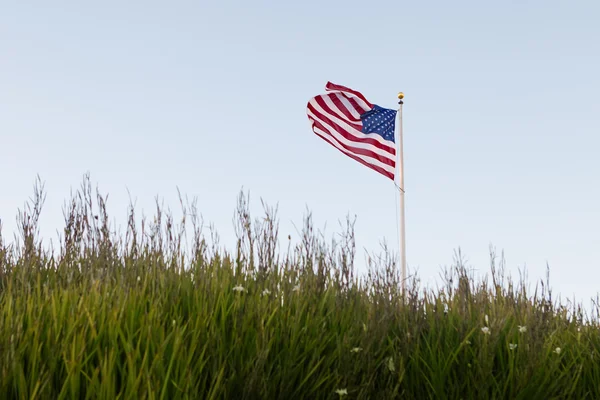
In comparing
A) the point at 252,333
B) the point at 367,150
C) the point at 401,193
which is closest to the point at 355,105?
the point at 367,150

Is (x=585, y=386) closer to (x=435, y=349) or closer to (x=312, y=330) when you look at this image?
(x=435, y=349)

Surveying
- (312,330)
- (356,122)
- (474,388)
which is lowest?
(474,388)

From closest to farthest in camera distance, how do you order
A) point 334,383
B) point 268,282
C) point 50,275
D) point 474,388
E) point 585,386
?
point 334,383 → point 474,388 → point 268,282 → point 585,386 → point 50,275

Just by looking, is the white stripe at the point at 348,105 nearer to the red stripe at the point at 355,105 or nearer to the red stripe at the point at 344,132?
the red stripe at the point at 355,105

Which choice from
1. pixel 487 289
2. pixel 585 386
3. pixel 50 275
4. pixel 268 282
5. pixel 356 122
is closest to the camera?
pixel 268 282

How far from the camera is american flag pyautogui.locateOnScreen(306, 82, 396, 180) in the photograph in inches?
437

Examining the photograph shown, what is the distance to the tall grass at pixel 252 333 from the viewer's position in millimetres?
3365

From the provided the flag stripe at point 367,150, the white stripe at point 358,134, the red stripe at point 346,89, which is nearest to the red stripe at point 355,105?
the red stripe at point 346,89

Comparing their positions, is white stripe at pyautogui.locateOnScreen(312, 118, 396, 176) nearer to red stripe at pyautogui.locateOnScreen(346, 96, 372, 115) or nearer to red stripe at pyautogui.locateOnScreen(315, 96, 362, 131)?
red stripe at pyautogui.locateOnScreen(315, 96, 362, 131)

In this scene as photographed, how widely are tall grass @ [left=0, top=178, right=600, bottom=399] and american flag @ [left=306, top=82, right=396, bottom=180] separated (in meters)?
5.02

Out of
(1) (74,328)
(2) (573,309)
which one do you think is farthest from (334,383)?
(2) (573,309)

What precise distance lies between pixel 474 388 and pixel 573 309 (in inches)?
124

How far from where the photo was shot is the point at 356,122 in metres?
11.3

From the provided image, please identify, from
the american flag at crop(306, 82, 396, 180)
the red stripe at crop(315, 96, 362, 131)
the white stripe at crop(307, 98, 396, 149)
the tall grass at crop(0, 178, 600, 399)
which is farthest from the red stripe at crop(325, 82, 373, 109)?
the tall grass at crop(0, 178, 600, 399)
